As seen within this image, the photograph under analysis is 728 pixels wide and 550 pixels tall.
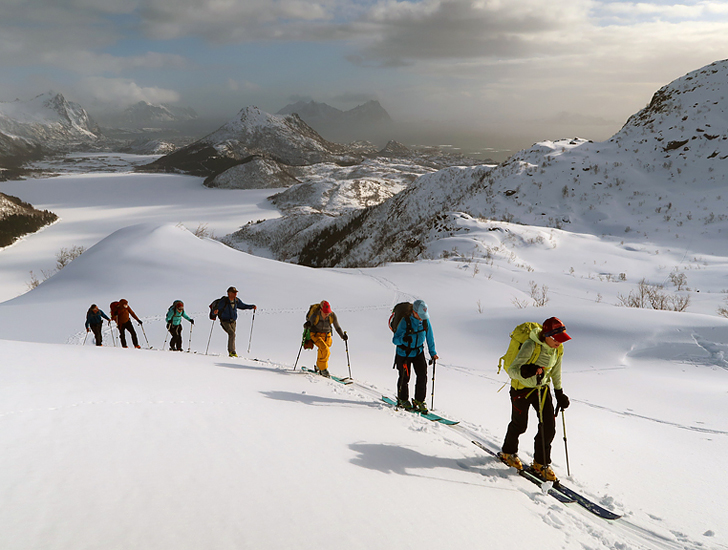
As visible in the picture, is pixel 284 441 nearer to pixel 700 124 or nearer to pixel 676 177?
pixel 676 177

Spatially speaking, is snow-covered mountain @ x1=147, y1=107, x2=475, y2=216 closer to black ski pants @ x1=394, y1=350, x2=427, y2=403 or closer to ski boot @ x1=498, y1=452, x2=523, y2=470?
black ski pants @ x1=394, y1=350, x2=427, y2=403

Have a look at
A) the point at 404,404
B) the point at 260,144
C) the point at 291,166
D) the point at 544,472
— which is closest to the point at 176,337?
the point at 404,404

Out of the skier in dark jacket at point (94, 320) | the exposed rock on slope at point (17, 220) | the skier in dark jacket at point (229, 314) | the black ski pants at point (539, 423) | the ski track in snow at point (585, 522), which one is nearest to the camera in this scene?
the ski track in snow at point (585, 522)

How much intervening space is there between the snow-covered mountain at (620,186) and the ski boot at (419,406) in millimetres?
18008

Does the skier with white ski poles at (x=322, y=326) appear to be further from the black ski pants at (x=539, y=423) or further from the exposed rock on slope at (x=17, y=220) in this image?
the exposed rock on slope at (x=17, y=220)

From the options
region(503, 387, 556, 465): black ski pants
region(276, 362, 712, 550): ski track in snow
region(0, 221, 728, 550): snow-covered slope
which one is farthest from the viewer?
region(503, 387, 556, 465): black ski pants

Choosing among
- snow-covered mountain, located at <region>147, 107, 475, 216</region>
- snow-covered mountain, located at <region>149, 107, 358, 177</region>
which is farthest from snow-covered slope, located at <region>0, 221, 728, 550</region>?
snow-covered mountain, located at <region>149, 107, 358, 177</region>

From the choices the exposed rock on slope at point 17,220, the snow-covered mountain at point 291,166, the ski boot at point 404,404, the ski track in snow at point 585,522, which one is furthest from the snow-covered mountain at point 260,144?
the ski track in snow at point 585,522

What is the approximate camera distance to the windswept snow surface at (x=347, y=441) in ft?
8.71

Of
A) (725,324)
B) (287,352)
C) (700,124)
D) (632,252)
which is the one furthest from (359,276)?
(700,124)

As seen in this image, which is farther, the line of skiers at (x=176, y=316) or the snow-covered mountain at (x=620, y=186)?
the snow-covered mountain at (x=620, y=186)

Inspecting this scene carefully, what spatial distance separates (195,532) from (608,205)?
3598 cm

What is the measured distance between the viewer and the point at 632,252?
22.3 meters

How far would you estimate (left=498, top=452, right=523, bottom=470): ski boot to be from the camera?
15.7 feet
